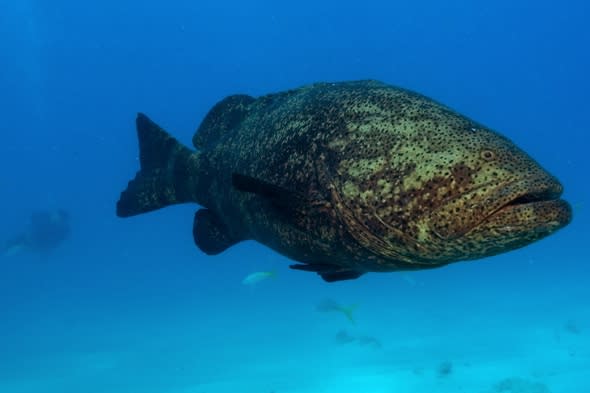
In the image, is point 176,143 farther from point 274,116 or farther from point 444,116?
point 444,116

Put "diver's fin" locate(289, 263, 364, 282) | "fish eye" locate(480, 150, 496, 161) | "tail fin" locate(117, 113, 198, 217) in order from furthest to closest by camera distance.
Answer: "tail fin" locate(117, 113, 198, 217) < "diver's fin" locate(289, 263, 364, 282) < "fish eye" locate(480, 150, 496, 161)

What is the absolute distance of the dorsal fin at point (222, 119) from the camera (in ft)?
17.8

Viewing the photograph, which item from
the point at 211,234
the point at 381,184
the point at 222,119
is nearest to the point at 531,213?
the point at 381,184

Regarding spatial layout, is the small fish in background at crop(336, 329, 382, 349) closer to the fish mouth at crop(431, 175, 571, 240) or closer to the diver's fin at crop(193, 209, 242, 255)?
the diver's fin at crop(193, 209, 242, 255)

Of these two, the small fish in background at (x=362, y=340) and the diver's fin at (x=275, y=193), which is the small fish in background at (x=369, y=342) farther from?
the diver's fin at (x=275, y=193)

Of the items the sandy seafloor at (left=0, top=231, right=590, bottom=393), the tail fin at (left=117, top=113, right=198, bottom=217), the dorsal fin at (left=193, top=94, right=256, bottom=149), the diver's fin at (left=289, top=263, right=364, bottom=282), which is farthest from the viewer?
the sandy seafloor at (left=0, top=231, right=590, bottom=393)

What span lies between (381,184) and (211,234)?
2745mm

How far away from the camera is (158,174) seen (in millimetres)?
6152

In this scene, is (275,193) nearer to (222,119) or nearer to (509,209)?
(509,209)

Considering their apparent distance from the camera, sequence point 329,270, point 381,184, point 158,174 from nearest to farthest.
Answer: point 381,184 → point 329,270 → point 158,174

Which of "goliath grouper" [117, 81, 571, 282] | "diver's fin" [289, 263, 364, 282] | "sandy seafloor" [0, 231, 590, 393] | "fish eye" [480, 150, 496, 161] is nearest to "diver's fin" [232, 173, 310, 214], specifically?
"goliath grouper" [117, 81, 571, 282]

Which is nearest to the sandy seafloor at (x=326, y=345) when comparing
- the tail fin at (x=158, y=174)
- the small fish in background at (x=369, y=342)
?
the small fish in background at (x=369, y=342)

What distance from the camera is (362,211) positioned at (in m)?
3.27

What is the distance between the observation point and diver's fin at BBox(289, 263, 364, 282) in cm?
381
